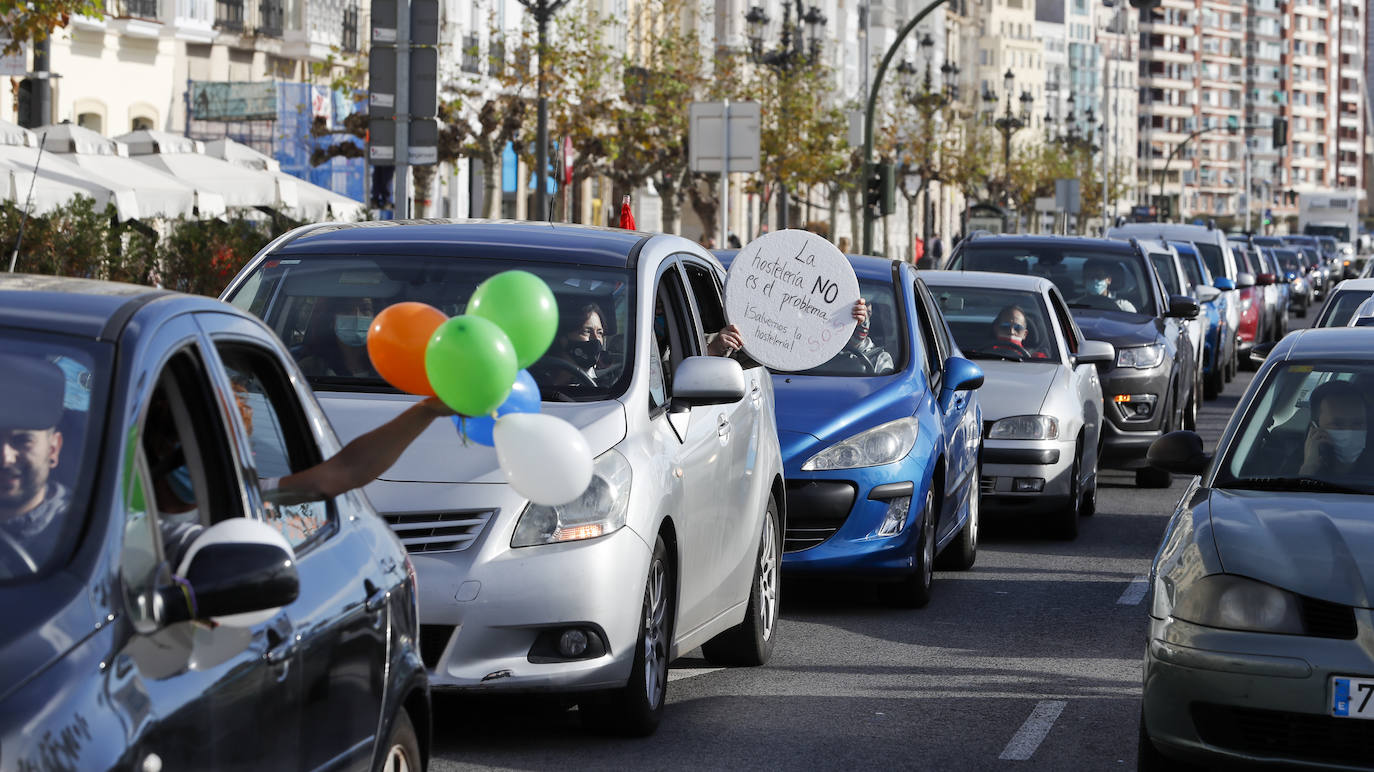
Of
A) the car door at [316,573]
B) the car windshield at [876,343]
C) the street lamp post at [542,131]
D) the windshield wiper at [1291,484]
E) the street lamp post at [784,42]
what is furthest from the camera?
the street lamp post at [784,42]

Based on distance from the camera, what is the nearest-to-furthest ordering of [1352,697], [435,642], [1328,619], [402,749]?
[402,749]
[1352,697]
[1328,619]
[435,642]

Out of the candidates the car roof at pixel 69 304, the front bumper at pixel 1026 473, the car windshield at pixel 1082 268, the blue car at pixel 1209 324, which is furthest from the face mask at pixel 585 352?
the blue car at pixel 1209 324

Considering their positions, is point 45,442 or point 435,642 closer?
point 45,442

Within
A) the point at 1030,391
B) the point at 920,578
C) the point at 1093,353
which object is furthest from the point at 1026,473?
the point at 920,578

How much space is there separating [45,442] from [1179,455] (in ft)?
14.6

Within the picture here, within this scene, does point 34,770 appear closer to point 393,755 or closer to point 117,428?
point 117,428

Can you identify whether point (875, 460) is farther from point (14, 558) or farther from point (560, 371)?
point (14, 558)

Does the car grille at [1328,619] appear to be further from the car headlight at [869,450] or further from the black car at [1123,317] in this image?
the black car at [1123,317]

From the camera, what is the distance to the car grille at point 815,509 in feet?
35.2

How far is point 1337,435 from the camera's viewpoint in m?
7.38

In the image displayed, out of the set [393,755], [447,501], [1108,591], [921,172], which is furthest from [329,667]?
[921,172]

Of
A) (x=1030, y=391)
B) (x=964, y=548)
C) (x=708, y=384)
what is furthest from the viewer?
(x=1030, y=391)

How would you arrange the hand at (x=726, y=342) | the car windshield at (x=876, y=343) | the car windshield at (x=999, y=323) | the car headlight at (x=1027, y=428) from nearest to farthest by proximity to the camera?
the hand at (x=726, y=342) → the car windshield at (x=876, y=343) → the car headlight at (x=1027, y=428) → the car windshield at (x=999, y=323)

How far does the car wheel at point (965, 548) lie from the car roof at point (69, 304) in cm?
843
